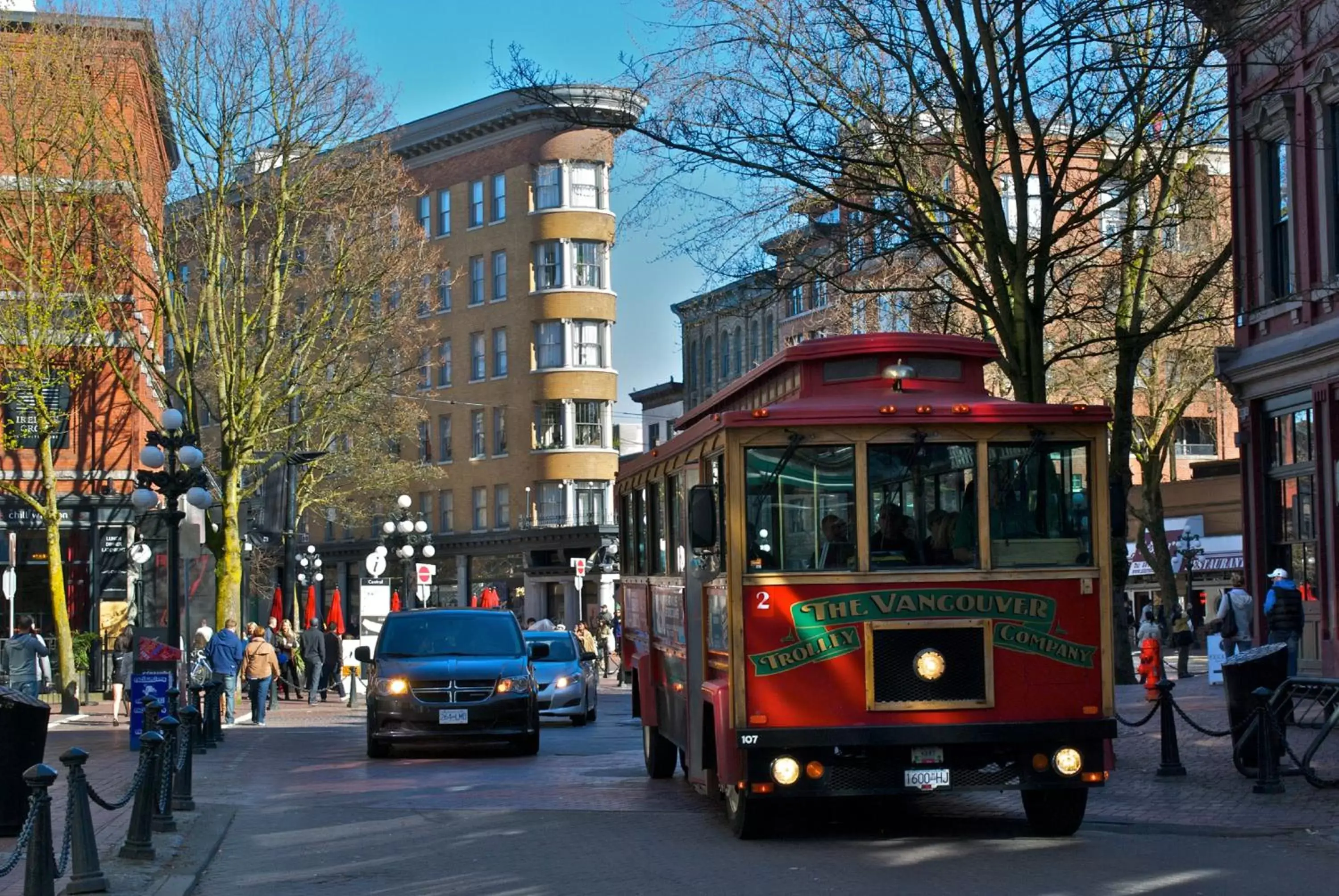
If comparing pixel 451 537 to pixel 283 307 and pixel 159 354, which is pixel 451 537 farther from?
pixel 283 307

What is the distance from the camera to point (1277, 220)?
24.8 meters

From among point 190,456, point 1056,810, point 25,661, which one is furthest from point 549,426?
point 1056,810

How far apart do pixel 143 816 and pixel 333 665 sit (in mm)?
27461

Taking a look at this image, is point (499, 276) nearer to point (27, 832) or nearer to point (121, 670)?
point (121, 670)

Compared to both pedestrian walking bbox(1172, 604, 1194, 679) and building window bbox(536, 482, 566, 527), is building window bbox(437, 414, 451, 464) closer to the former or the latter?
building window bbox(536, 482, 566, 527)

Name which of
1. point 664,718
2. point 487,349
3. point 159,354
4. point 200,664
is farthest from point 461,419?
point 664,718

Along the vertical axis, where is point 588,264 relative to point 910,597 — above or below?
above

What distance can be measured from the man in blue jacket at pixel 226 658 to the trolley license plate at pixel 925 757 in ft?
58.0

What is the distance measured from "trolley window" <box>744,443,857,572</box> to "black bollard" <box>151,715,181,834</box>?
15.4 ft

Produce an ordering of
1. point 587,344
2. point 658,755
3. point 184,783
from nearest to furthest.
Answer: point 184,783 → point 658,755 → point 587,344

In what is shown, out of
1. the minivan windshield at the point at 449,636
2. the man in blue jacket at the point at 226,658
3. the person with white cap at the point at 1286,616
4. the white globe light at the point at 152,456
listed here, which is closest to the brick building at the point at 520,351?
the man in blue jacket at the point at 226,658

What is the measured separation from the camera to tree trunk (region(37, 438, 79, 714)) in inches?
1320

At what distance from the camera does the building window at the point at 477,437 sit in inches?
2857

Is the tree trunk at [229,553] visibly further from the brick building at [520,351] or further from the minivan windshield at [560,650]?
the brick building at [520,351]
